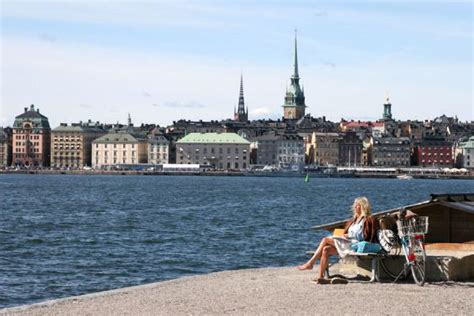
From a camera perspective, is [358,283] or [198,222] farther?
[198,222]

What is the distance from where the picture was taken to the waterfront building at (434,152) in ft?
541

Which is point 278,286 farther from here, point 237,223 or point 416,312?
point 237,223

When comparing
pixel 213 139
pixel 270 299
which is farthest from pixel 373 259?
pixel 213 139

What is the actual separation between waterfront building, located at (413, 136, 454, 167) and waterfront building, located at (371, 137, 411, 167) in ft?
8.36

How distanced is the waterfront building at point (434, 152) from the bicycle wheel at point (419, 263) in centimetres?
15453

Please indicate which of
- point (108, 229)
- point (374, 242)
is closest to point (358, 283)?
point (374, 242)

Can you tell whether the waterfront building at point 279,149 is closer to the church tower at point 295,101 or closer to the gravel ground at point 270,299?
the church tower at point 295,101

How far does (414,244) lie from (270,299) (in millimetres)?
1855

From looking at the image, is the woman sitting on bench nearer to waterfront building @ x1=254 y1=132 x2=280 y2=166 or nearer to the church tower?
waterfront building @ x1=254 y1=132 x2=280 y2=166

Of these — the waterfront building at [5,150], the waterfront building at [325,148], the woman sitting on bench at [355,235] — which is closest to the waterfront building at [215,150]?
the waterfront building at [325,148]

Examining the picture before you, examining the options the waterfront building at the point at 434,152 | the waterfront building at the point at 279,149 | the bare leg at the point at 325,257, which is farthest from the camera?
the waterfront building at the point at 434,152

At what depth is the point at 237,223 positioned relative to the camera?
3534cm

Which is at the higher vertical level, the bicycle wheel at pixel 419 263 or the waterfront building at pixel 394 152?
the waterfront building at pixel 394 152

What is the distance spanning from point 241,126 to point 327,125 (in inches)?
578
